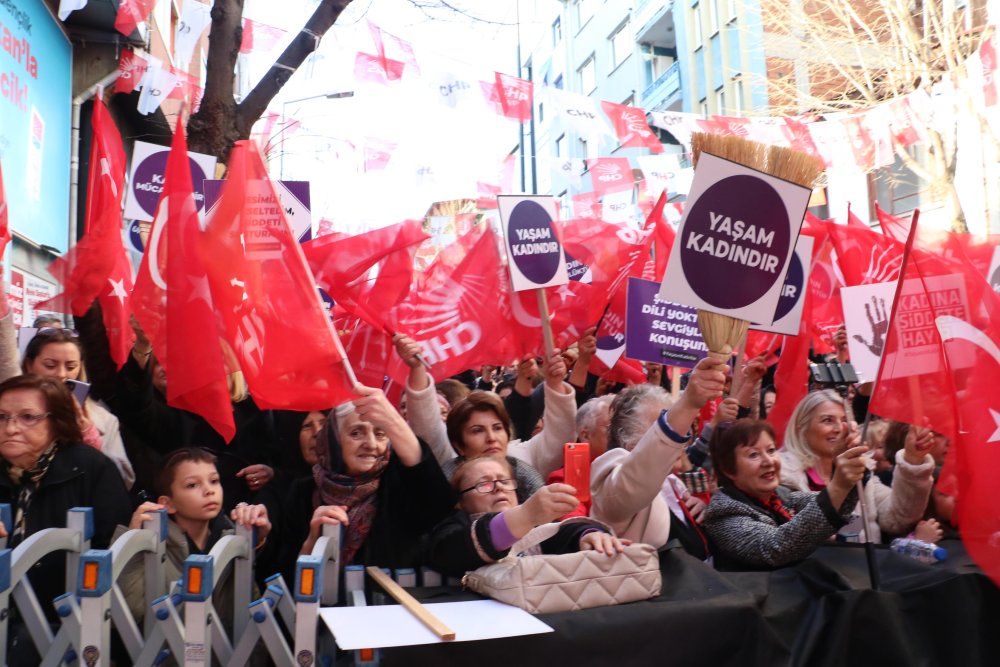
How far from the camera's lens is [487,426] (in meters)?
3.99

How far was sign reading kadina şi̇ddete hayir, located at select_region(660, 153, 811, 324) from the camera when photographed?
348cm

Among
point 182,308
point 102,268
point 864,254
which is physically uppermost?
point 864,254

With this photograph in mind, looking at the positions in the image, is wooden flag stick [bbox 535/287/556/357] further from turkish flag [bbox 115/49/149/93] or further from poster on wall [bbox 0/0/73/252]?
turkish flag [bbox 115/49/149/93]

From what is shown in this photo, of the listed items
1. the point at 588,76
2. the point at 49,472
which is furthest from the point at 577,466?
the point at 588,76

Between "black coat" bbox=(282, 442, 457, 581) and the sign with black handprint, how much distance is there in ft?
9.18

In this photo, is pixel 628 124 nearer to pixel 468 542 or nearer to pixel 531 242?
pixel 531 242

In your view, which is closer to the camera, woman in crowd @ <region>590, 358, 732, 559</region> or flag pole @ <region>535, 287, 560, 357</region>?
woman in crowd @ <region>590, 358, 732, 559</region>

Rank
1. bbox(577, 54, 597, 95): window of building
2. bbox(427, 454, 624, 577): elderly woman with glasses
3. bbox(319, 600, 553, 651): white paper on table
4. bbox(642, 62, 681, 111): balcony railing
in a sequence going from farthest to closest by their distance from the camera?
bbox(577, 54, 597, 95): window of building < bbox(642, 62, 681, 111): balcony railing < bbox(427, 454, 624, 577): elderly woman with glasses < bbox(319, 600, 553, 651): white paper on table

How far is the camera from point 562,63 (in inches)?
1527

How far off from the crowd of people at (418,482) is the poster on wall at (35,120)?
5.01 m

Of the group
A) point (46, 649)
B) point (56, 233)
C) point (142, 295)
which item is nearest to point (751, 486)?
point (46, 649)

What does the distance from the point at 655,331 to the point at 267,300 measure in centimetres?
288

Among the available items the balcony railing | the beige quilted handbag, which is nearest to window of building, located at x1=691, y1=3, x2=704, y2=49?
the balcony railing

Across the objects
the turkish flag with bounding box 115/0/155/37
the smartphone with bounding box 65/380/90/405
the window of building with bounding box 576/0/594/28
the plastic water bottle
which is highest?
the window of building with bounding box 576/0/594/28
